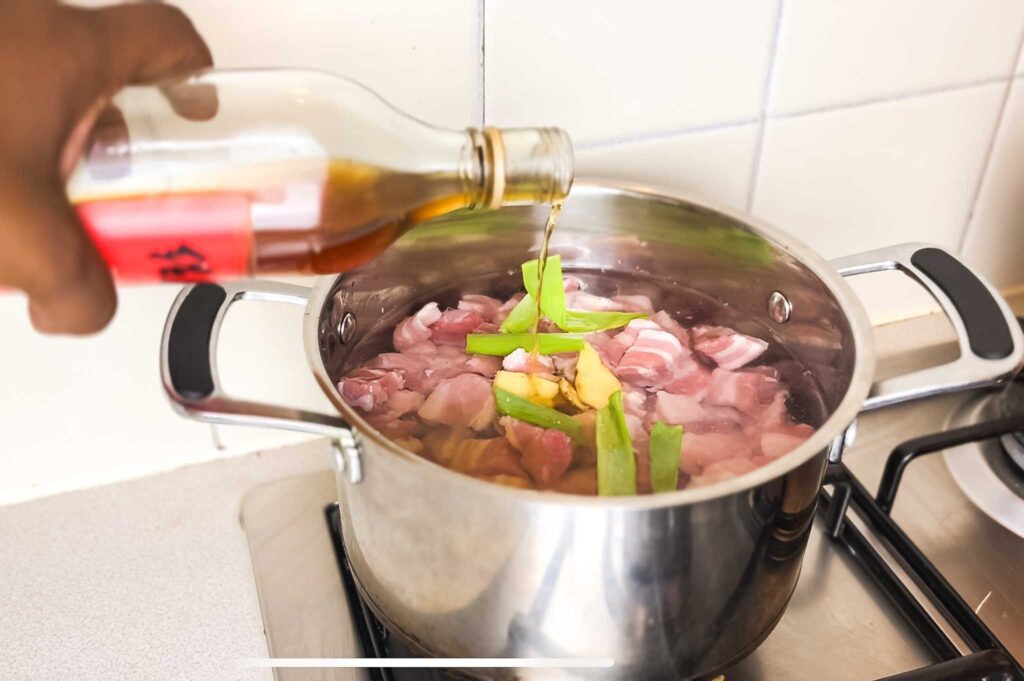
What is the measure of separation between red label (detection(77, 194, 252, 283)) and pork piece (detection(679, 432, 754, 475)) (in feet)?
1.00

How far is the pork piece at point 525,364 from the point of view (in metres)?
0.71

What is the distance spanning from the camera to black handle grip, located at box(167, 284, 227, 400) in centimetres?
53

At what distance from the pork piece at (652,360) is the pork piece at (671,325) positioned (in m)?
0.02

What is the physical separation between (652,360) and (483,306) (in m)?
0.15

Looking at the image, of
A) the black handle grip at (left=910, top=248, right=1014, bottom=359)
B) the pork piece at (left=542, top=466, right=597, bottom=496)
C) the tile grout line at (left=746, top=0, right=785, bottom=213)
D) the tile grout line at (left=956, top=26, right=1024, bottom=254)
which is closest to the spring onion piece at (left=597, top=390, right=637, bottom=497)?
the pork piece at (left=542, top=466, right=597, bottom=496)

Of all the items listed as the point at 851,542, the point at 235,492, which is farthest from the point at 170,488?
the point at 851,542

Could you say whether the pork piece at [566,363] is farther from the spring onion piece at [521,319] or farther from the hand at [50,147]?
the hand at [50,147]

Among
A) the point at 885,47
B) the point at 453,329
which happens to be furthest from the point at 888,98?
the point at 453,329

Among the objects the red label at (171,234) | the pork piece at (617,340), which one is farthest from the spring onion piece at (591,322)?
the red label at (171,234)

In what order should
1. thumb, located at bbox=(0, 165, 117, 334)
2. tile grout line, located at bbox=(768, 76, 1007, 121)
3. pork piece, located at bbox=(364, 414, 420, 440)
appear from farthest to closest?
tile grout line, located at bbox=(768, 76, 1007, 121) < pork piece, located at bbox=(364, 414, 420, 440) < thumb, located at bbox=(0, 165, 117, 334)

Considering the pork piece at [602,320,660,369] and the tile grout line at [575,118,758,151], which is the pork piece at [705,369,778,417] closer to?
the pork piece at [602,320,660,369]

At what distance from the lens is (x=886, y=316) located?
1.06 meters

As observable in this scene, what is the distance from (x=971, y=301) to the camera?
63 cm

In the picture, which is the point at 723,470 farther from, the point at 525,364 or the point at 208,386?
the point at 208,386
